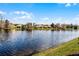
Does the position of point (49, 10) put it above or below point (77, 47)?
above

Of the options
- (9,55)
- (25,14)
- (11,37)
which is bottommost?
(9,55)

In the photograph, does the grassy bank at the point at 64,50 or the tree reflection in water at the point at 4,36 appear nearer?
the grassy bank at the point at 64,50

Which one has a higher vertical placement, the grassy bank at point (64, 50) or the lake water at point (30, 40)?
the lake water at point (30, 40)

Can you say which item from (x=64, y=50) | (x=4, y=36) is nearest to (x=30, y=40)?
(x=4, y=36)

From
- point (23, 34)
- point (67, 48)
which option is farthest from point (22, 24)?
point (67, 48)

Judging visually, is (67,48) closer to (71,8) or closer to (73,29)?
(73,29)

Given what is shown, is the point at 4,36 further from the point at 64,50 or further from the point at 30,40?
the point at 64,50

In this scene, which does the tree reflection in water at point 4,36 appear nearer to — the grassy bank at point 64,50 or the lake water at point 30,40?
the lake water at point 30,40

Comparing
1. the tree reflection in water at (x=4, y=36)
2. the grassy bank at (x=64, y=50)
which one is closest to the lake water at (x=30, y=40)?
the tree reflection in water at (x=4, y=36)
